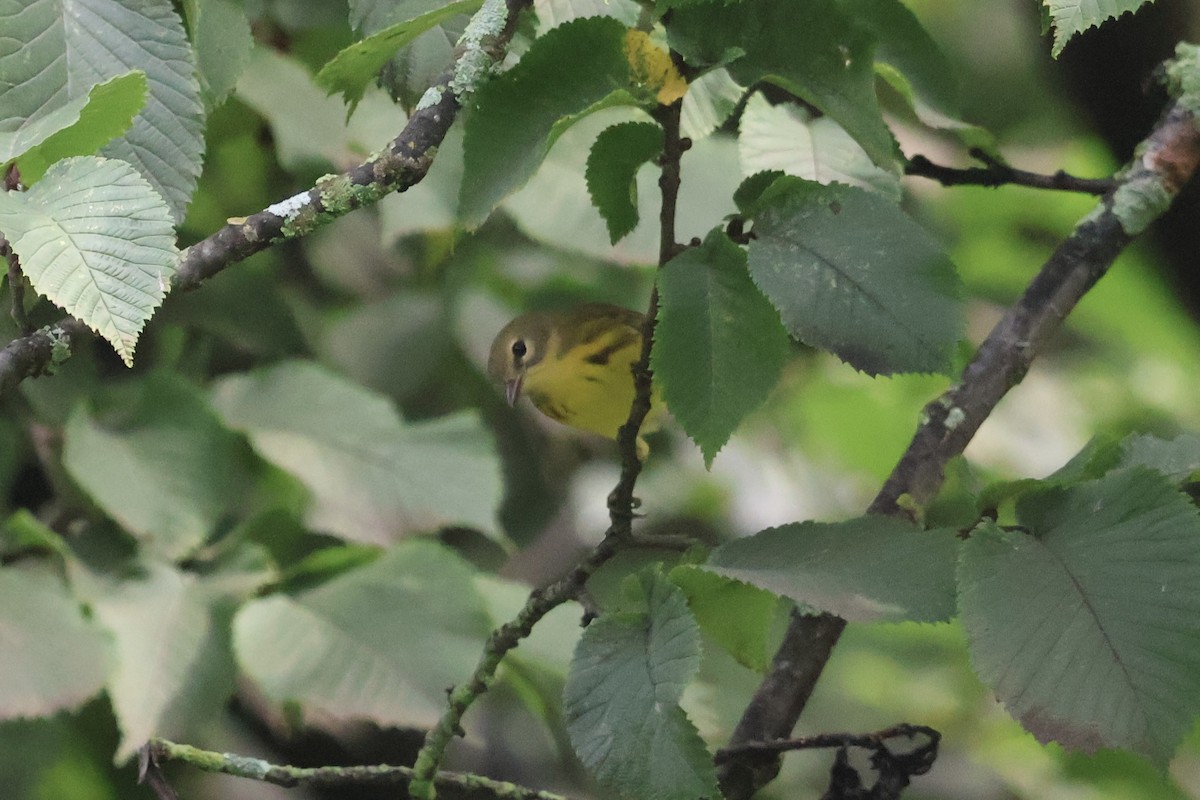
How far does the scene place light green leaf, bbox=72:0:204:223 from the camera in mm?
852

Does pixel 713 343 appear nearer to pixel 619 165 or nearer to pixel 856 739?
pixel 619 165

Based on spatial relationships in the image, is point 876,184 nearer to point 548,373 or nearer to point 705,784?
point 705,784

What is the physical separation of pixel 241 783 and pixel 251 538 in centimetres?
57

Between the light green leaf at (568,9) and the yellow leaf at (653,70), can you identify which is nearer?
the yellow leaf at (653,70)

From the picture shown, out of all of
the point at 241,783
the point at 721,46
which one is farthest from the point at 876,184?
the point at 241,783

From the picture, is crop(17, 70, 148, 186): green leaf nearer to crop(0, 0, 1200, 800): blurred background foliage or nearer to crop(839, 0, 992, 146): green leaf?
crop(0, 0, 1200, 800): blurred background foliage

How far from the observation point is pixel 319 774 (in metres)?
0.94

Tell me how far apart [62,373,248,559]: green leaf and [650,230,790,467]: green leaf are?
0.92 meters

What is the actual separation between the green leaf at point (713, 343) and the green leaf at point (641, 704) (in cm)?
10

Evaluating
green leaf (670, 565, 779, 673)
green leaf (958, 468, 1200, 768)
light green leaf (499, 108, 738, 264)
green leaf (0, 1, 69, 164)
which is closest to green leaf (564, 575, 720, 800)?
green leaf (670, 565, 779, 673)

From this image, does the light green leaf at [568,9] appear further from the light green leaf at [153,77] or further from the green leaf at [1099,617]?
the green leaf at [1099,617]

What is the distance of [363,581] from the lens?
1496 mm

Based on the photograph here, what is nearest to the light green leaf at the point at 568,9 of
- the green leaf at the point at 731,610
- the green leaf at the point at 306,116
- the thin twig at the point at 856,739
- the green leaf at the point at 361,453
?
the green leaf at the point at 731,610

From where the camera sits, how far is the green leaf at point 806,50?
0.76 metres
